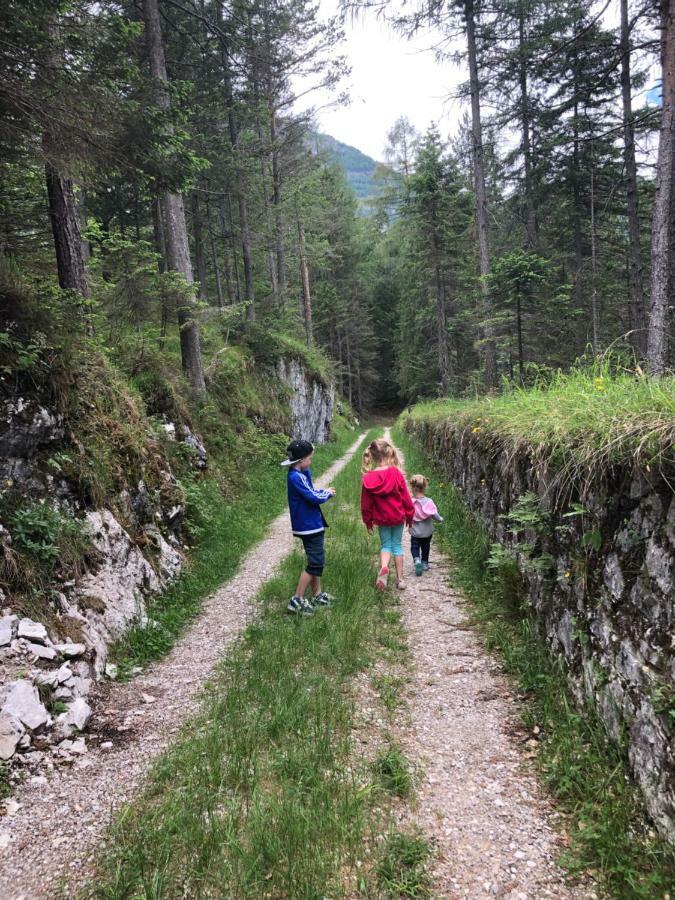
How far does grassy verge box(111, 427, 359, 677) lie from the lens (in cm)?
427

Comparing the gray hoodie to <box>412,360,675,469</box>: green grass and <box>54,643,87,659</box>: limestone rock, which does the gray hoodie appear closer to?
<box>412,360,675,469</box>: green grass

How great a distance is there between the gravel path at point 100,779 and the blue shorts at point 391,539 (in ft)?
6.74

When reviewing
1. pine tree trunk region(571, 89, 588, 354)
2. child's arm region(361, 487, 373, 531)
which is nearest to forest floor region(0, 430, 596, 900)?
child's arm region(361, 487, 373, 531)

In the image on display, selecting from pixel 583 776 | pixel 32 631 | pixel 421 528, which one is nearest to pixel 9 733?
pixel 32 631

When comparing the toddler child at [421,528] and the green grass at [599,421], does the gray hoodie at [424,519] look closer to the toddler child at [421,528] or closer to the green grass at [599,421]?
the toddler child at [421,528]

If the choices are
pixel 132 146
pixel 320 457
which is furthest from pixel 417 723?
pixel 320 457

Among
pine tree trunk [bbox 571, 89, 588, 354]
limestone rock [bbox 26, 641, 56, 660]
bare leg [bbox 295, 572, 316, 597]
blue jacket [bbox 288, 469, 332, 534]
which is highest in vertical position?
pine tree trunk [bbox 571, 89, 588, 354]

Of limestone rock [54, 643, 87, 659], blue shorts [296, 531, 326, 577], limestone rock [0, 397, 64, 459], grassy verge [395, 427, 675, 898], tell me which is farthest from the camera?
blue shorts [296, 531, 326, 577]

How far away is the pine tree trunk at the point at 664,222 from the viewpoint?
7.75m

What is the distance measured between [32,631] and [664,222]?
1118 centimetres

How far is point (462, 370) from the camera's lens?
27234 mm

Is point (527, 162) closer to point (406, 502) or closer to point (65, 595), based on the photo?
point (406, 502)

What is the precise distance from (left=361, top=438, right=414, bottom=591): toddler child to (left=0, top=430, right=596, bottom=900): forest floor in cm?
117

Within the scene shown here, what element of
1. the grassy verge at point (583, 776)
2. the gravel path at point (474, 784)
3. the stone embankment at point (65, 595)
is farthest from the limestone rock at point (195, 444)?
the grassy verge at point (583, 776)
